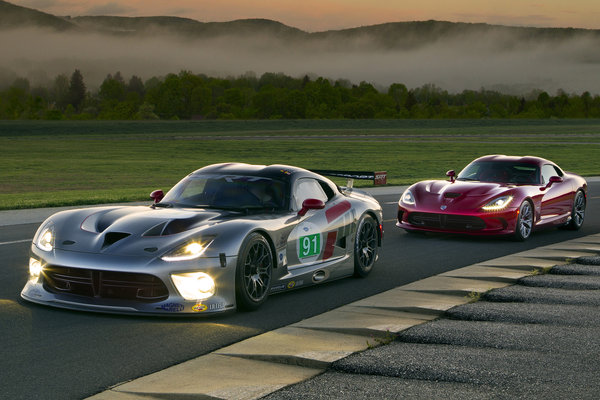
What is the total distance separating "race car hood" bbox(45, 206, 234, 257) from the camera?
737 centimetres

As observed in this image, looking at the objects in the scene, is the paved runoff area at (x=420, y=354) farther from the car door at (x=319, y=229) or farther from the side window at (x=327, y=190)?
the side window at (x=327, y=190)

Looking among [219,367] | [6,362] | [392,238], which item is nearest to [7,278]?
[6,362]

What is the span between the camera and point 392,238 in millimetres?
13844

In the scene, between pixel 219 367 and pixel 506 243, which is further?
pixel 506 243

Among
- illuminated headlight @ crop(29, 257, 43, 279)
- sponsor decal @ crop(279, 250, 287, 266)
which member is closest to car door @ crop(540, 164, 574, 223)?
sponsor decal @ crop(279, 250, 287, 266)

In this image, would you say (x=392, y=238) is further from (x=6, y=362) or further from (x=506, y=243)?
(x=6, y=362)

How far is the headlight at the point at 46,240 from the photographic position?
766cm

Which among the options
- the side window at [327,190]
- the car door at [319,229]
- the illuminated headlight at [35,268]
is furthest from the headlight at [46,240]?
the side window at [327,190]

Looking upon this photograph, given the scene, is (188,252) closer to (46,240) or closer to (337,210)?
(46,240)

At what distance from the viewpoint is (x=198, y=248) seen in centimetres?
747

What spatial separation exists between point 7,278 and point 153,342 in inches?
133

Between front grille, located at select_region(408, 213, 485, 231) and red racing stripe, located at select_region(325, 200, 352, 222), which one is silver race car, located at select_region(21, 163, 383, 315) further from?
front grille, located at select_region(408, 213, 485, 231)

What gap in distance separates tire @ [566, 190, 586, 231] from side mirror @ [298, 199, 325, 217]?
319 inches

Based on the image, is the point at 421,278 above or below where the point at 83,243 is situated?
below
